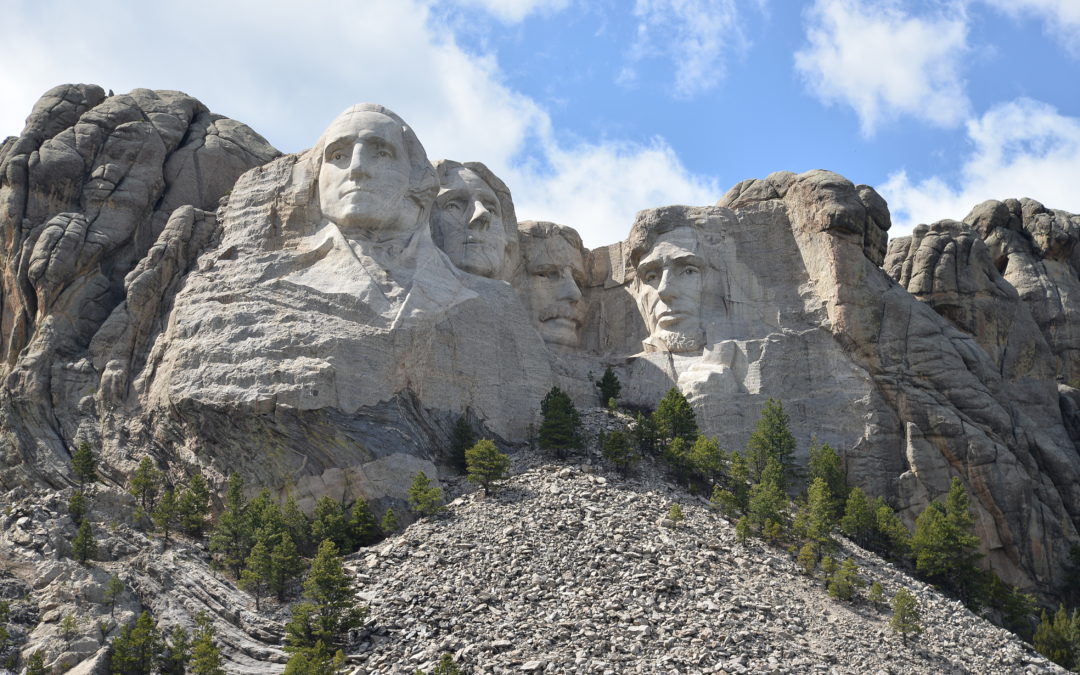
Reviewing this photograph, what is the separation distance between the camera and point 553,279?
6131 centimetres

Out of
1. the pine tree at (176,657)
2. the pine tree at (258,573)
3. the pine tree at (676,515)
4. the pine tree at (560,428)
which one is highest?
the pine tree at (560,428)

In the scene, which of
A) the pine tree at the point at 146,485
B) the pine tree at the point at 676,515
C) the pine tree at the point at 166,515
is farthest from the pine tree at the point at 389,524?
the pine tree at the point at 676,515

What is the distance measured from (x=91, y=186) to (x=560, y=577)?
2008cm

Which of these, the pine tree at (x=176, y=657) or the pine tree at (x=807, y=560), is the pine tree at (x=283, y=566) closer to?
the pine tree at (x=176, y=657)

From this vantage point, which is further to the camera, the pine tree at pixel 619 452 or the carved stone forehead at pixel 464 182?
the carved stone forehead at pixel 464 182

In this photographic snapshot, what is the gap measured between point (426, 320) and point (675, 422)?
7636 mm

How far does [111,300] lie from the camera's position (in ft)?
178

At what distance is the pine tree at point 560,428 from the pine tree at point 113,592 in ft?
42.8

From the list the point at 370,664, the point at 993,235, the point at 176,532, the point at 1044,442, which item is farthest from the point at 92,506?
the point at 993,235

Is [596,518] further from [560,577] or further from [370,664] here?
[370,664]

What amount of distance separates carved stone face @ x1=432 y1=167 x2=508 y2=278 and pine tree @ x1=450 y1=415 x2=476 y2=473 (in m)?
6.97

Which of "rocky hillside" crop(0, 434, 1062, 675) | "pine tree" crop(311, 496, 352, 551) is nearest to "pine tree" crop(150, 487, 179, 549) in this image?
"rocky hillside" crop(0, 434, 1062, 675)

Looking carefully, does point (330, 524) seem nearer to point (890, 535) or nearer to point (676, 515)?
point (676, 515)

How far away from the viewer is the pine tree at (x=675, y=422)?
53.9 m
